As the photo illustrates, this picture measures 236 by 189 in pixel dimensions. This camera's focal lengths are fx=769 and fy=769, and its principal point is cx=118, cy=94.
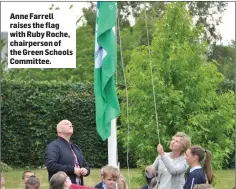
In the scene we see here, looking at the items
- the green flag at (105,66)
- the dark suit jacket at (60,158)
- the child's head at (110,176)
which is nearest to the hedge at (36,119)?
the green flag at (105,66)

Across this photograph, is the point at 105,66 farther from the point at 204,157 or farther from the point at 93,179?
the point at 93,179

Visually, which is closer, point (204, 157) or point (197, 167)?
point (197, 167)

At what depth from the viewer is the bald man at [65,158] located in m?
8.73

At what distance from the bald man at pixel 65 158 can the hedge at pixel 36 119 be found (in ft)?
39.0

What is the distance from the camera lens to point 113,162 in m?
8.95

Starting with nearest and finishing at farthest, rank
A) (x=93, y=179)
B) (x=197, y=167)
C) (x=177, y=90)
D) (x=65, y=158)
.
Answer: (x=197, y=167) → (x=65, y=158) → (x=177, y=90) → (x=93, y=179)

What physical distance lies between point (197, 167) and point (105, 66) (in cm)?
183

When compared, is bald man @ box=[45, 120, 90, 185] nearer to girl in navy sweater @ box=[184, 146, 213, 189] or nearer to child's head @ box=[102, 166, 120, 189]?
child's head @ box=[102, 166, 120, 189]

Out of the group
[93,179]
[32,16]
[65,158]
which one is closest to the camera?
[65,158]

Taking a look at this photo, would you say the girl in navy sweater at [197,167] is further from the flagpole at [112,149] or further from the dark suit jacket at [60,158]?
the dark suit jacket at [60,158]

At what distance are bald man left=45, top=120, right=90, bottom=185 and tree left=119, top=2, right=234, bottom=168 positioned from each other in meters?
4.01

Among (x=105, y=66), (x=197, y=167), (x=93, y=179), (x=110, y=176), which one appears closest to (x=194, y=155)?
(x=197, y=167)

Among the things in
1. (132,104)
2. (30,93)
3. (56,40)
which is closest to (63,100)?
(30,93)

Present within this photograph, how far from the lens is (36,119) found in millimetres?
21016
